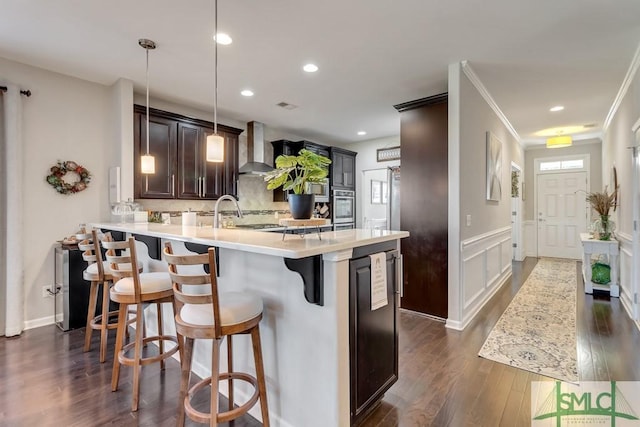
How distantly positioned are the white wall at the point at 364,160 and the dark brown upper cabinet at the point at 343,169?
158mm

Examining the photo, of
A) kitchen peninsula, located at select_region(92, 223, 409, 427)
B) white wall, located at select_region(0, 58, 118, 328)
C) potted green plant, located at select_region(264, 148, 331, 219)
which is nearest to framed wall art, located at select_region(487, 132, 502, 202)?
kitchen peninsula, located at select_region(92, 223, 409, 427)

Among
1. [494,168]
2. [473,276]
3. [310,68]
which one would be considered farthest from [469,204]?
[310,68]

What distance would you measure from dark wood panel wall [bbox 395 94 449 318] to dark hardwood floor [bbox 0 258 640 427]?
0.53 meters

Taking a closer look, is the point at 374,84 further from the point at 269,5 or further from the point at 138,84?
the point at 138,84

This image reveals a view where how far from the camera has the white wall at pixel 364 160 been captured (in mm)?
6691

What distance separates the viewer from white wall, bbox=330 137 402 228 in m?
6.69

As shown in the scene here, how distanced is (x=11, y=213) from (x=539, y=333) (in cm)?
534

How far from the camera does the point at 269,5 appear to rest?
7.40 feet

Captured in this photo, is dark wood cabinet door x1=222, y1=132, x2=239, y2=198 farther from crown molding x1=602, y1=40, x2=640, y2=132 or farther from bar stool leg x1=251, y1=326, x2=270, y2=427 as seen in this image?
crown molding x1=602, y1=40, x2=640, y2=132

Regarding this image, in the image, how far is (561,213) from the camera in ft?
23.7

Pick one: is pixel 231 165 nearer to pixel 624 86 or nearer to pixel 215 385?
pixel 215 385

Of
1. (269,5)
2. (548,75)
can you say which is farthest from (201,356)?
(548,75)

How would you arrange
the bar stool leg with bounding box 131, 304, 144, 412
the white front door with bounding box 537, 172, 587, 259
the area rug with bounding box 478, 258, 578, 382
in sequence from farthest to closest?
the white front door with bounding box 537, 172, 587, 259, the area rug with bounding box 478, 258, 578, 382, the bar stool leg with bounding box 131, 304, 144, 412

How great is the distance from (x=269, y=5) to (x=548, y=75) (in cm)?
317
